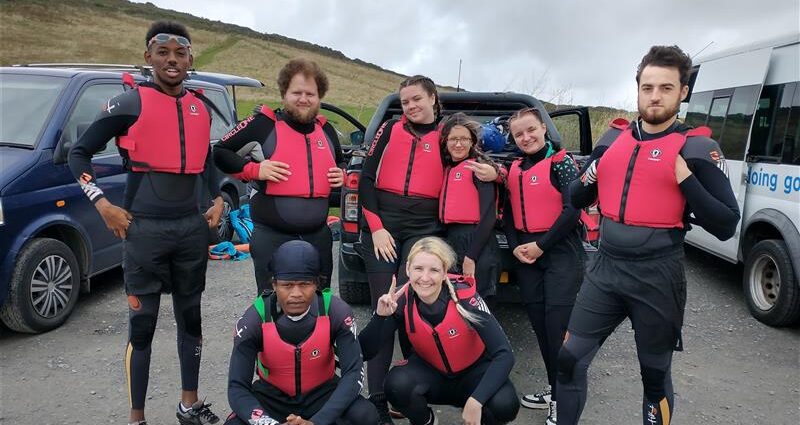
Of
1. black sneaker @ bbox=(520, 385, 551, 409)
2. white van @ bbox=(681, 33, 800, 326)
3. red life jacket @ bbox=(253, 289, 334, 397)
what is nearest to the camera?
red life jacket @ bbox=(253, 289, 334, 397)

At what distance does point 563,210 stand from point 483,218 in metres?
0.44

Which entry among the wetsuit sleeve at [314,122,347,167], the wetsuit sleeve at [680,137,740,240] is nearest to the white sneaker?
the wetsuit sleeve at [680,137,740,240]

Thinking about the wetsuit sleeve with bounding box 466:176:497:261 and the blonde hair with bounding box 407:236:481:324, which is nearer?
the blonde hair with bounding box 407:236:481:324

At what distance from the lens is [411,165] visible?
3.15 m

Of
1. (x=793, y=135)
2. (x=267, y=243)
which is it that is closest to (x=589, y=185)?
(x=267, y=243)

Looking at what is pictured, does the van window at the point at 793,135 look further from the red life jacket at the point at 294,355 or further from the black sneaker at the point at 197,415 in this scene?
the black sneaker at the point at 197,415

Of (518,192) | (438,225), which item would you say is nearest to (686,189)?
(518,192)

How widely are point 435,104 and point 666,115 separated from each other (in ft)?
4.40

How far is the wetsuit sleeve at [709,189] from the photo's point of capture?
2.19m

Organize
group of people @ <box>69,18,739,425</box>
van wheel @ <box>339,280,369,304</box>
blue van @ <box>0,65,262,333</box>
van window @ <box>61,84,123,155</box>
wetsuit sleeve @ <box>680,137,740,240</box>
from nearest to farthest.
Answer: wetsuit sleeve @ <box>680,137,740,240</box>, group of people @ <box>69,18,739,425</box>, blue van @ <box>0,65,262,333</box>, van window @ <box>61,84,123,155</box>, van wheel @ <box>339,280,369,304</box>

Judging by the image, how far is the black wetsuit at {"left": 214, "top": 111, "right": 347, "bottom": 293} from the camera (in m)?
2.97

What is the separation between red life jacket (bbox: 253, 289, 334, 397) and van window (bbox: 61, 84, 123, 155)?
2.72m

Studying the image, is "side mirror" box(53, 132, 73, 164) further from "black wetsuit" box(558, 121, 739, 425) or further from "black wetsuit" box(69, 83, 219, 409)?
"black wetsuit" box(558, 121, 739, 425)

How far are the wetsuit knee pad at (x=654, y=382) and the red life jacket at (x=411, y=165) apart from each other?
4.63ft
